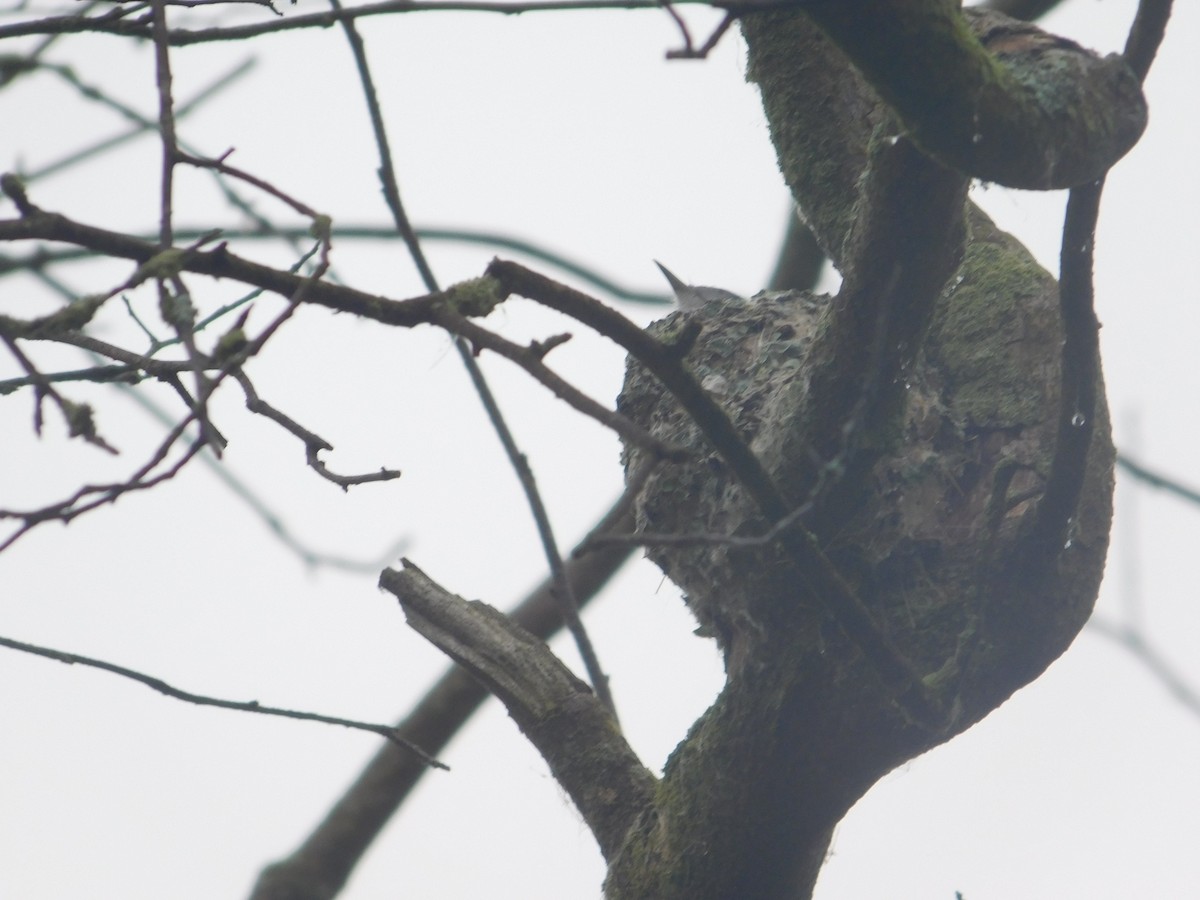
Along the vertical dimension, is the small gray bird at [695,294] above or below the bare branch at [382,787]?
above

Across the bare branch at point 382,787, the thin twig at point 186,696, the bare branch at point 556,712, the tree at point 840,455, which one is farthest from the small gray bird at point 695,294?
the thin twig at point 186,696

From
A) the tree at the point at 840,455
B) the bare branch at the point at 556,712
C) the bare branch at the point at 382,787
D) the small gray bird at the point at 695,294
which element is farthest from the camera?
the small gray bird at the point at 695,294

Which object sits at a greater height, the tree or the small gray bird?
the small gray bird

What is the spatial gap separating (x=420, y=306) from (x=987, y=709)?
1700 millimetres

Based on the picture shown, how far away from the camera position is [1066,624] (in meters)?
2.60

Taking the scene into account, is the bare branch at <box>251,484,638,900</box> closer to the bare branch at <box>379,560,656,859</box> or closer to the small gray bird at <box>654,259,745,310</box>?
the bare branch at <box>379,560,656,859</box>

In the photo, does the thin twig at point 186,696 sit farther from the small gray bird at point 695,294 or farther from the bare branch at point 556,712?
the small gray bird at point 695,294

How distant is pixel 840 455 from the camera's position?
7.48ft

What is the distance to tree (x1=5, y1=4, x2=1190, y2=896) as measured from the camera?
1778 millimetres

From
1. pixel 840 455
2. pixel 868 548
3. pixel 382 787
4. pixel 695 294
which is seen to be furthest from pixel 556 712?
pixel 695 294

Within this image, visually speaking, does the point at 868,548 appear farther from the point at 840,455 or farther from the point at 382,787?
the point at 382,787

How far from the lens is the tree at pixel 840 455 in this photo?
5.83ft

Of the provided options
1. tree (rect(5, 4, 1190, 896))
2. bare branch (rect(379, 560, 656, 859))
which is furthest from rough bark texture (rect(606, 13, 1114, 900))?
bare branch (rect(379, 560, 656, 859))

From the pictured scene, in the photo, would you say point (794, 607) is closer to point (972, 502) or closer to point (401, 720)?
point (972, 502)
